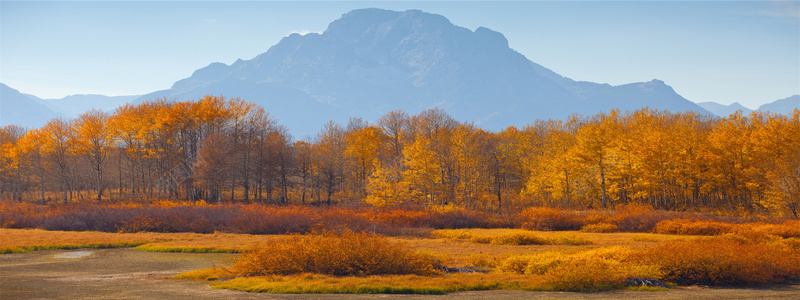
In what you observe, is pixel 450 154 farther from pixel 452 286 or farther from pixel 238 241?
pixel 452 286

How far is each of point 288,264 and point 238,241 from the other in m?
15.2

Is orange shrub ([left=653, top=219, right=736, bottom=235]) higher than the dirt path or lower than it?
lower

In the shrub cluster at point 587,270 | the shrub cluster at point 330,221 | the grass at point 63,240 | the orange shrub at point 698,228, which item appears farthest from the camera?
the shrub cluster at point 330,221

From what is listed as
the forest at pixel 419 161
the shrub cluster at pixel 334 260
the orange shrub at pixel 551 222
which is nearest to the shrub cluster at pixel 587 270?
the shrub cluster at pixel 334 260

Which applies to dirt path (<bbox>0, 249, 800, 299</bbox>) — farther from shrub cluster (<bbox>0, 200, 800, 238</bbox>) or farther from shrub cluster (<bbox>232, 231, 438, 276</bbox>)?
shrub cluster (<bbox>0, 200, 800, 238</bbox>)

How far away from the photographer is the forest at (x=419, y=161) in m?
47.8

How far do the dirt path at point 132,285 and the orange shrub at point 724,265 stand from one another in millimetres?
724

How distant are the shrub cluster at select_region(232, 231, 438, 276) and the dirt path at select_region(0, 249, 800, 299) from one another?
1.97 meters

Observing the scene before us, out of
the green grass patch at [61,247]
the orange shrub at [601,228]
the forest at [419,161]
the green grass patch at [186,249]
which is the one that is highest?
the forest at [419,161]

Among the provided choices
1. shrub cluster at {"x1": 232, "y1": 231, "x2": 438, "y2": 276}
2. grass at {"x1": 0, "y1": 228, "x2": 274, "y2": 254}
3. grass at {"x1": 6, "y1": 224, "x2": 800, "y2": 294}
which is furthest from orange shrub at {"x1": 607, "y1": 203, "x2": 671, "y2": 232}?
grass at {"x1": 0, "y1": 228, "x2": 274, "y2": 254}

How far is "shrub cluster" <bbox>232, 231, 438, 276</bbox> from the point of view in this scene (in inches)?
714

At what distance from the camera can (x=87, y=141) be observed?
63.5 metres

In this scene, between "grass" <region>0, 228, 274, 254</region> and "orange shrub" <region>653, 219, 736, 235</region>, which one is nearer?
"grass" <region>0, 228, 274, 254</region>

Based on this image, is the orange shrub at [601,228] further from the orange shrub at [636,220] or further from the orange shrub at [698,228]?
the orange shrub at [698,228]
